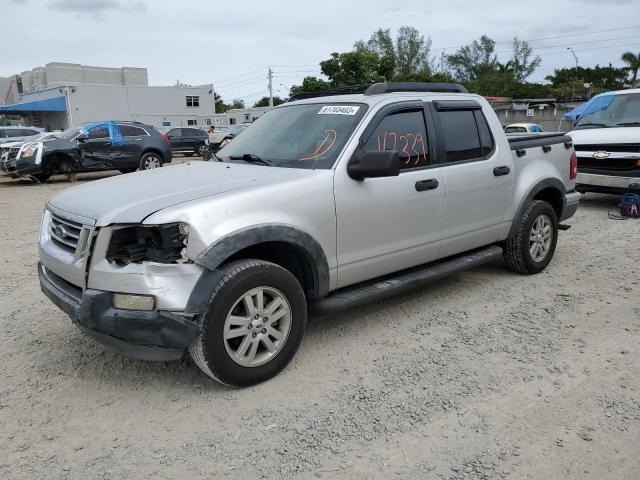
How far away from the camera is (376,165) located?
3.61 metres

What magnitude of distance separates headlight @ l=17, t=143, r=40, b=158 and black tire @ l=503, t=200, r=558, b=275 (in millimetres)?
12895

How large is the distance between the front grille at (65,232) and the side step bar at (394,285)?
62.4 inches

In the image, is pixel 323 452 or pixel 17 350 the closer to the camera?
pixel 323 452

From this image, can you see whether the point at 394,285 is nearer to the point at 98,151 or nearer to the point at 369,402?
the point at 369,402

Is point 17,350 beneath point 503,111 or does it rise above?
beneath

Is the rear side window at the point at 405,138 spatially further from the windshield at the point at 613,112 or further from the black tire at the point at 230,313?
the windshield at the point at 613,112

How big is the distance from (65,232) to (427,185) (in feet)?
8.66

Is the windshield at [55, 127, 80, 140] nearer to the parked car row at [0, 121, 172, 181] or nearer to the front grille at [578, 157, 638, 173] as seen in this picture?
the parked car row at [0, 121, 172, 181]

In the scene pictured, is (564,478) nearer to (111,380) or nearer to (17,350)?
(111,380)

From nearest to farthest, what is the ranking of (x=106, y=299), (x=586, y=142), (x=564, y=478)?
(x=564, y=478) → (x=106, y=299) → (x=586, y=142)

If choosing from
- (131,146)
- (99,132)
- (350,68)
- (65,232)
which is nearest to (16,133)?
(99,132)

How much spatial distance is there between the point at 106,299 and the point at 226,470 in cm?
115

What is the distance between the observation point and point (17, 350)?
3996 millimetres

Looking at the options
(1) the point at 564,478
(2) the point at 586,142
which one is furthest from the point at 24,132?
(1) the point at 564,478
